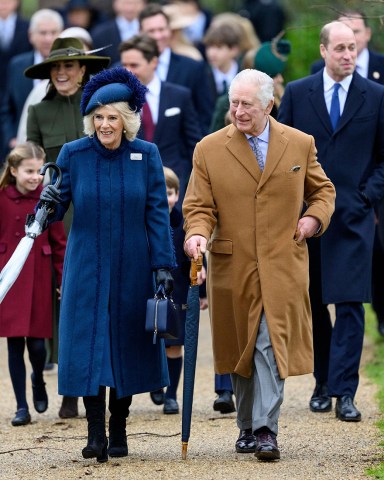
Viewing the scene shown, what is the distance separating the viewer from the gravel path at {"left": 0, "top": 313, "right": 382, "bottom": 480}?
25.2ft

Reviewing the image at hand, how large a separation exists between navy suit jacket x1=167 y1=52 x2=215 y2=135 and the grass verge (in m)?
Result: 2.09

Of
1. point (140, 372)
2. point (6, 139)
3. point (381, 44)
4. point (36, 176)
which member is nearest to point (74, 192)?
point (140, 372)

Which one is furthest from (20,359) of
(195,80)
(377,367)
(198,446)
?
(195,80)

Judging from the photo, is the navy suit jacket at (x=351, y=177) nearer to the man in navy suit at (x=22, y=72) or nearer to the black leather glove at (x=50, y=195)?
the black leather glove at (x=50, y=195)

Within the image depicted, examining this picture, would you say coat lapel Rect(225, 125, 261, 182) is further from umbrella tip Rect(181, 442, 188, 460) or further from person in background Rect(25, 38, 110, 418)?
person in background Rect(25, 38, 110, 418)

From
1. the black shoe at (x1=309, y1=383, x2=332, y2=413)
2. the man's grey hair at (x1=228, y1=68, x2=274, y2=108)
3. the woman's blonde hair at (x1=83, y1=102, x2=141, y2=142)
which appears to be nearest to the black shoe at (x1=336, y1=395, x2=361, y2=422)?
the black shoe at (x1=309, y1=383, x2=332, y2=413)

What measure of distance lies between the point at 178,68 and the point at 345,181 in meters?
3.67

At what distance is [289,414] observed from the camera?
958 centimetres

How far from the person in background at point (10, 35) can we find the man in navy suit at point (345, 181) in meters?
6.32

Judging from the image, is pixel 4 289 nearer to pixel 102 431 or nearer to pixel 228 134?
pixel 102 431

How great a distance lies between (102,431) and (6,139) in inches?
213

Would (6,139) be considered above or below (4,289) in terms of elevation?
above

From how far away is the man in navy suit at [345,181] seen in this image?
9297 mm

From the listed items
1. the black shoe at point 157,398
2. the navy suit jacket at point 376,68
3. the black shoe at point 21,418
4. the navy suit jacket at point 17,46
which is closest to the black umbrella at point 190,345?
the black shoe at point 21,418
